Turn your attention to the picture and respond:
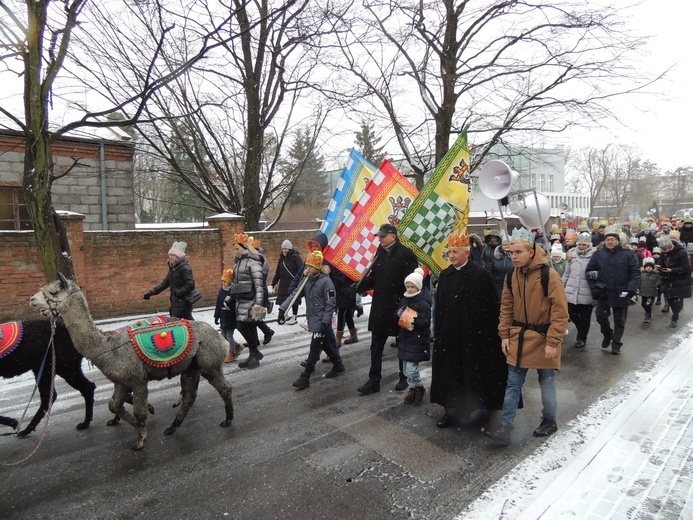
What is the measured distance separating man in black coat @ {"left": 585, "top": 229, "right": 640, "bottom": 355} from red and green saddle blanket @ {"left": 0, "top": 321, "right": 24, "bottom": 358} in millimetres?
7957

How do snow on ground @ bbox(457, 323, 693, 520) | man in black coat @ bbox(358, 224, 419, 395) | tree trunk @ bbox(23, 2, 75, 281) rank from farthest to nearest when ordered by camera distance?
tree trunk @ bbox(23, 2, 75, 281)
man in black coat @ bbox(358, 224, 419, 395)
snow on ground @ bbox(457, 323, 693, 520)

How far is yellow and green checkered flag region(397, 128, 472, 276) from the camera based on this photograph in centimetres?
569

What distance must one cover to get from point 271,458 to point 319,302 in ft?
7.76

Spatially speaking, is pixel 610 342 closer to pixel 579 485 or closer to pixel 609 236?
pixel 609 236

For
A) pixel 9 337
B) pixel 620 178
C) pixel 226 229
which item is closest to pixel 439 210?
pixel 9 337

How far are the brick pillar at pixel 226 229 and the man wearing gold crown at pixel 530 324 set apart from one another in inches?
368

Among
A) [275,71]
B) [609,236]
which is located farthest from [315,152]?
[609,236]

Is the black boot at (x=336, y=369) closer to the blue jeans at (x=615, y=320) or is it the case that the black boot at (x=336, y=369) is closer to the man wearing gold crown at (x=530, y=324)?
the man wearing gold crown at (x=530, y=324)

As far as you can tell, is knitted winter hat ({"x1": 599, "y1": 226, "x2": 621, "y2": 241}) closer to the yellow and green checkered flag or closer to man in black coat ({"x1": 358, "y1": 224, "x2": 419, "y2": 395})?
the yellow and green checkered flag

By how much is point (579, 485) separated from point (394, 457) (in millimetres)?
1467

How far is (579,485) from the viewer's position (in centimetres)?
334

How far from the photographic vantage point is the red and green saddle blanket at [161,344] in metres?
4.13

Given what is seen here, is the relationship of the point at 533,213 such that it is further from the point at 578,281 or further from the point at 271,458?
the point at 271,458

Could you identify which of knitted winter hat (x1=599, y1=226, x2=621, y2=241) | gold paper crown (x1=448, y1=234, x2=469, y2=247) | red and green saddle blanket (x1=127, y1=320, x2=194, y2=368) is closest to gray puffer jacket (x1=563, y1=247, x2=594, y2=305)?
knitted winter hat (x1=599, y1=226, x2=621, y2=241)
